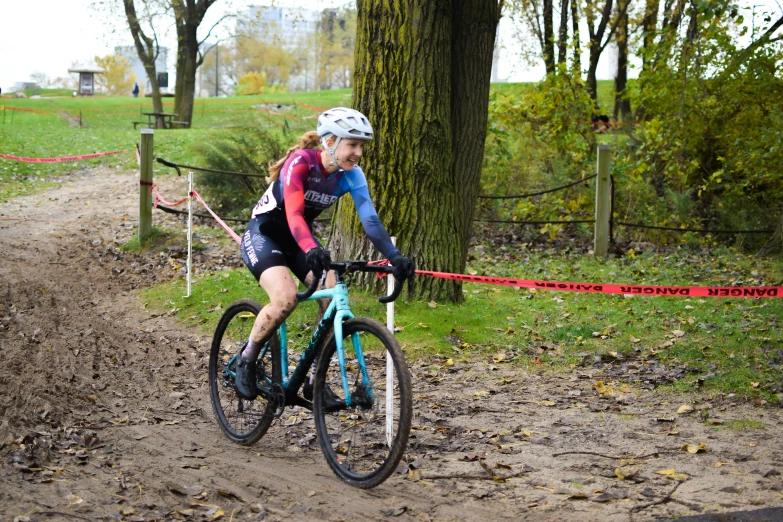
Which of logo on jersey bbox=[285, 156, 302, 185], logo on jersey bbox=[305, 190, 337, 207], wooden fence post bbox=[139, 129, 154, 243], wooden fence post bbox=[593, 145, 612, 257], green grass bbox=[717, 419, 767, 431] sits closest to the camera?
logo on jersey bbox=[285, 156, 302, 185]

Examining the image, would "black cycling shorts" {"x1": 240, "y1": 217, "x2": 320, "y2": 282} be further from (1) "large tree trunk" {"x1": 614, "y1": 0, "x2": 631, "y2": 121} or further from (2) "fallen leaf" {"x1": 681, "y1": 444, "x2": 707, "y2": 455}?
(1) "large tree trunk" {"x1": 614, "y1": 0, "x2": 631, "y2": 121}

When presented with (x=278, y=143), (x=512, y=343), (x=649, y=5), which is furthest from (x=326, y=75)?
(x=512, y=343)

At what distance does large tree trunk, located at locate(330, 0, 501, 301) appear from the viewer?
27.2ft

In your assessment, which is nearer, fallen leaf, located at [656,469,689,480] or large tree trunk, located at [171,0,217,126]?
fallen leaf, located at [656,469,689,480]

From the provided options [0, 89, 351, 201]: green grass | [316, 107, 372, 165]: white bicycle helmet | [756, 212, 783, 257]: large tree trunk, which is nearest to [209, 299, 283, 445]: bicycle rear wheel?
[316, 107, 372, 165]: white bicycle helmet

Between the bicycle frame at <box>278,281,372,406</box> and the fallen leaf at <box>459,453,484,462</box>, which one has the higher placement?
the bicycle frame at <box>278,281,372,406</box>

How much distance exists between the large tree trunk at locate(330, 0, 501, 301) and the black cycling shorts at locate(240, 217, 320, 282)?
316 centimetres

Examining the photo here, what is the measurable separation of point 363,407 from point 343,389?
156mm

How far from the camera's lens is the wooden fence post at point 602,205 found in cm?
1328

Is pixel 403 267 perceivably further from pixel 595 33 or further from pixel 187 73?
pixel 187 73

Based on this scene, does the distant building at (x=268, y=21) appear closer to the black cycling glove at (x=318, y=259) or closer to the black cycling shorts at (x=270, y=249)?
the black cycling shorts at (x=270, y=249)

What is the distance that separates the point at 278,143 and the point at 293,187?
10571 mm

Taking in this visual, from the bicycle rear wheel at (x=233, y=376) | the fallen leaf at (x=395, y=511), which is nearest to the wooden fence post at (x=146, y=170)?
the bicycle rear wheel at (x=233, y=376)

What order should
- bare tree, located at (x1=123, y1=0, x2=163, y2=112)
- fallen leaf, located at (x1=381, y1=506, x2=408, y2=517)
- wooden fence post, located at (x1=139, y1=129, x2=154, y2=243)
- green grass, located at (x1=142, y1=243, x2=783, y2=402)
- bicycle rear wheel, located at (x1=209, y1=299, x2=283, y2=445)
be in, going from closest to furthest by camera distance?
fallen leaf, located at (x1=381, y1=506, x2=408, y2=517), bicycle rear wheel, located at (x1=209, y1=299, x2=283, y2=445), green grass, located at (x1=142, y1=243, x2=783, y2=402), wooden fence post, located at (x1=139, y1=129, x2=154, y2=243), bare tree, located at (x1=123, y1=0, x2=163, y2=112)
